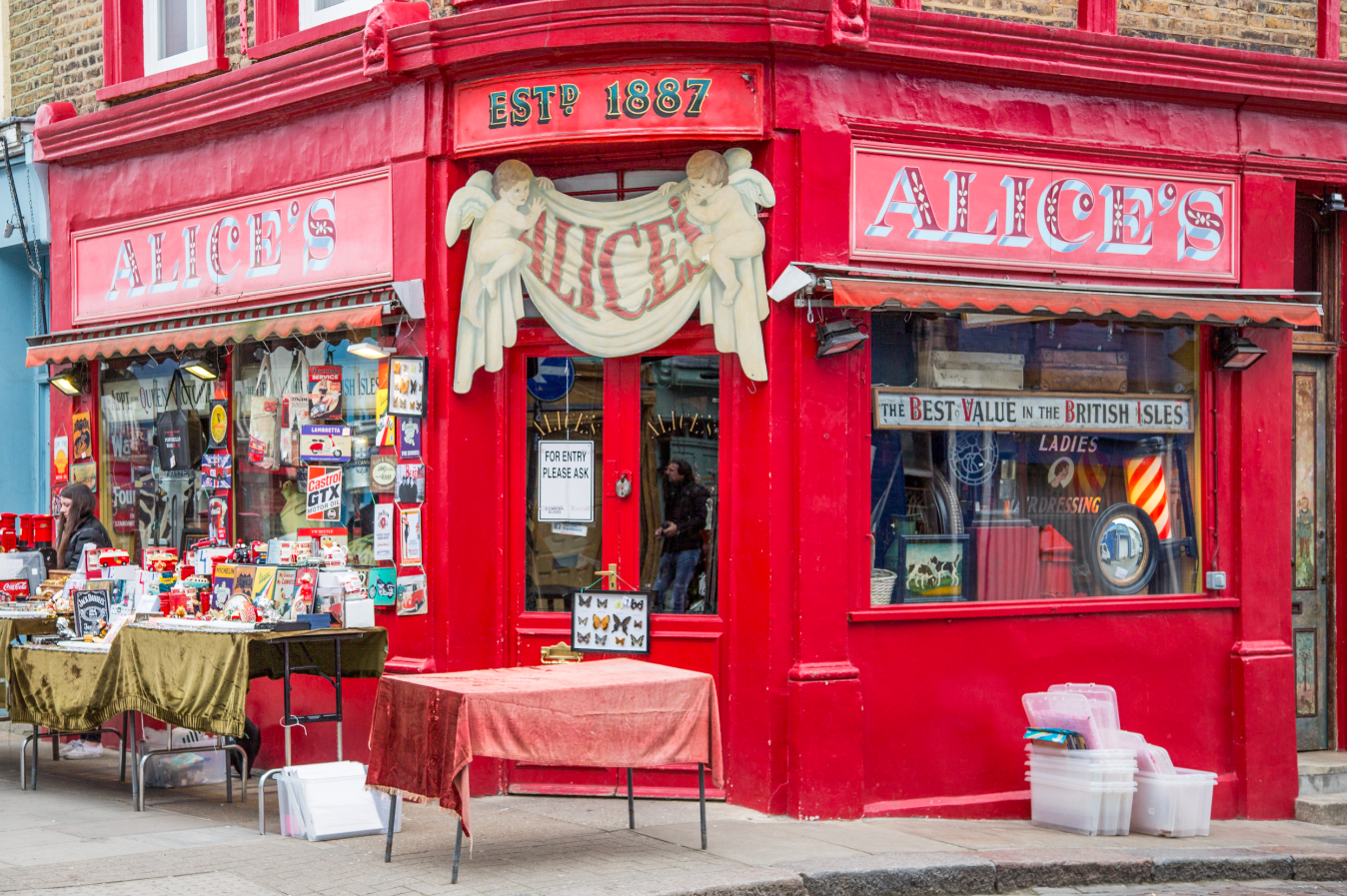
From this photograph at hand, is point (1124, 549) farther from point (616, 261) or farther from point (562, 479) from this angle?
point (616, 261)

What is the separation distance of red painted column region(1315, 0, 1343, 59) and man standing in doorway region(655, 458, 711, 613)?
552 cm

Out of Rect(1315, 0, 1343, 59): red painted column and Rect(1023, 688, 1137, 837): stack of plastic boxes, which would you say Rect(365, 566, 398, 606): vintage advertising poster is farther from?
Rect(1315, 0, 1343, 59): red painted column

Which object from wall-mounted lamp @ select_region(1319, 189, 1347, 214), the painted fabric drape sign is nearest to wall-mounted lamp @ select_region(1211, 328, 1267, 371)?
wall-mounted lamp @ select_region(1319, 189, 1347, 214)

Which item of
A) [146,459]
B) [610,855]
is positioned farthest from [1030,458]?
[146,459]

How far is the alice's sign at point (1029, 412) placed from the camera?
8898 millimetres

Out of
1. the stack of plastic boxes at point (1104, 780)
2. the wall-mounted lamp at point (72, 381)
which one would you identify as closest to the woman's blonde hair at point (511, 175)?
the stack of plastic boxes at point (1104, 780)

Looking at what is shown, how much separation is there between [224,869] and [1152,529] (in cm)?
631

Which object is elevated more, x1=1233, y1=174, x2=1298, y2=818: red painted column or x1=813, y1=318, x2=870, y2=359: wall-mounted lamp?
x1=813, y1=318, x2=870, y2=359: wall-mounted lamp

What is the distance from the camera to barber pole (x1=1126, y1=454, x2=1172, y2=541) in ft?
31.6

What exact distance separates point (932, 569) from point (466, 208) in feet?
12.3

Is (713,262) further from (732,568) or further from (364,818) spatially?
(364,818)

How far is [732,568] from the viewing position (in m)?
8.59

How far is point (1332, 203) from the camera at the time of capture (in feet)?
33.2

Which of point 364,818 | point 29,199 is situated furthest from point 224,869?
point 29,199
